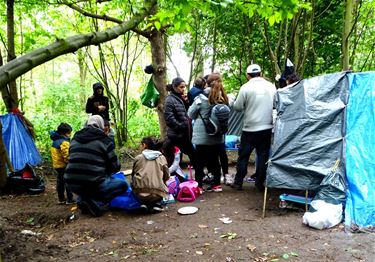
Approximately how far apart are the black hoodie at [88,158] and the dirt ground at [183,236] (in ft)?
1.84

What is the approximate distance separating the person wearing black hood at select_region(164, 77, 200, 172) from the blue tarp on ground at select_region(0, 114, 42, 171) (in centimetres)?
292

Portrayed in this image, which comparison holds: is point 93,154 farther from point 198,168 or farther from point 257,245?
point 257,245

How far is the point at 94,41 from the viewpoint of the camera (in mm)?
2754

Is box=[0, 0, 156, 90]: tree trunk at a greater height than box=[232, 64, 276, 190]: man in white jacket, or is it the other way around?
box=[0, 0, 156, 90]: tree trunk

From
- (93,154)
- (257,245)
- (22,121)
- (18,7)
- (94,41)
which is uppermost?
(18,7)

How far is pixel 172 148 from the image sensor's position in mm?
6094

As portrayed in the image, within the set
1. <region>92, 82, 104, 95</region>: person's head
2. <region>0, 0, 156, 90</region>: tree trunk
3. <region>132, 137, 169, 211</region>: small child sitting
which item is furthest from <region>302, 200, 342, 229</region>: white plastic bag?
<region>92, 82, 104, 95</region>: person's head

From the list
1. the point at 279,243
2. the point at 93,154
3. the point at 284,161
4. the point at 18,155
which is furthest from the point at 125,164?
the point at 279,243

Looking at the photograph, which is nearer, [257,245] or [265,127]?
[257,245]

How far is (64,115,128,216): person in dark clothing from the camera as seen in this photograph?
476 cm

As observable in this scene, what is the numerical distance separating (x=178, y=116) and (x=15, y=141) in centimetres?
323

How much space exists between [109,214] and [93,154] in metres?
0.91

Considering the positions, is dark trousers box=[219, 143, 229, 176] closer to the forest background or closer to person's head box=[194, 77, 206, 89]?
person's head box=[194, 77, 206, 89]

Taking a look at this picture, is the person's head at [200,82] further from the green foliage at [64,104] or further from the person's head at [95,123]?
the green foliage at [64,104]
